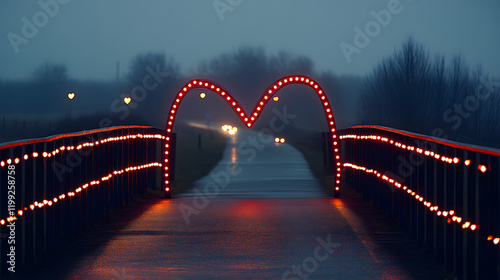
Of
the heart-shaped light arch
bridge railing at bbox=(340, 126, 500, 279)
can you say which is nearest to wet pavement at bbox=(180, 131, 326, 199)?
the heart-shaped light arch

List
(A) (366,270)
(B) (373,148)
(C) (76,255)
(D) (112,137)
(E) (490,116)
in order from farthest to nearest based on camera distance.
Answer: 1. (E) (490,116)
2. (B) (373,148)
3. (D) (112,137)
4. (C) (76,255)
5. (A) (366,270)

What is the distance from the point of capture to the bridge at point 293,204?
8.75 metres

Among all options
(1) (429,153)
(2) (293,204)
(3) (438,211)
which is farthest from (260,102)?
(3) (438,211)

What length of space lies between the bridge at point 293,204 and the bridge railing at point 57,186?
0.01 metres

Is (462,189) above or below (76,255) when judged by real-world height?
above

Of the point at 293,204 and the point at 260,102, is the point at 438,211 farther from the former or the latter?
the point at 260,102

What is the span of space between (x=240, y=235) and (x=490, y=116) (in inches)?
3367

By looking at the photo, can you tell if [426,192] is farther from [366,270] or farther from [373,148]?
[373,148]

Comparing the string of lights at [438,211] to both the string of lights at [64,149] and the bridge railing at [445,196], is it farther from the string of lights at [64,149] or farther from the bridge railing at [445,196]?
the string of lights at [64,149]

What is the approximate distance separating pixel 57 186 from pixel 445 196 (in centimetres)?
466

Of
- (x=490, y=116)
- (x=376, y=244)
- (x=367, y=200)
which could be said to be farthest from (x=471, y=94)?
(x=376, y=244)

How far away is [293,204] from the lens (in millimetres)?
18031

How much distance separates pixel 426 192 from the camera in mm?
11484

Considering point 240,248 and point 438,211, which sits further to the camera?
point 240,248
